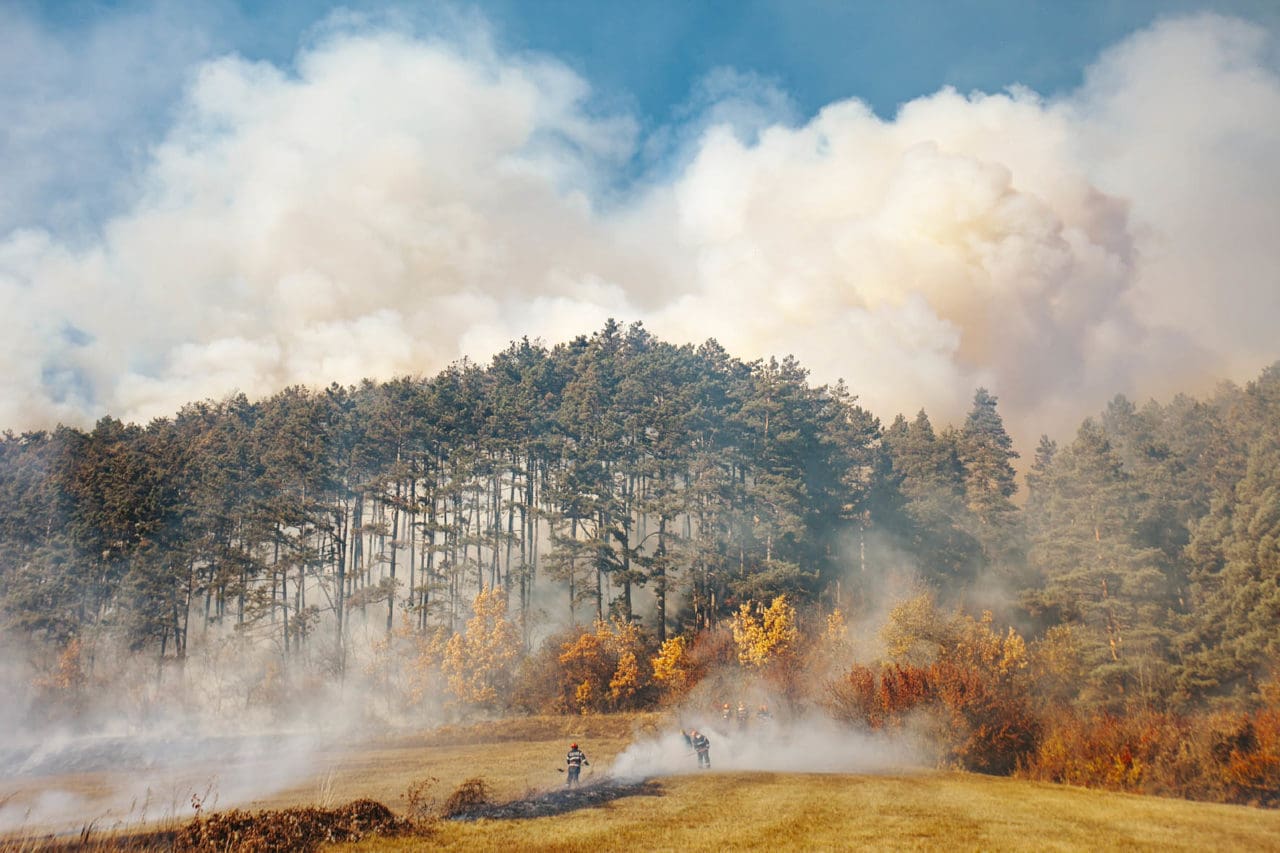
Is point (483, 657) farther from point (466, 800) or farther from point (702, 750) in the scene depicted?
point (466, 800)

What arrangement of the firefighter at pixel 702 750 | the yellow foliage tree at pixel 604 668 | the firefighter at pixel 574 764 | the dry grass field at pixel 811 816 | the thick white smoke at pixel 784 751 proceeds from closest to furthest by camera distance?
1. the dry grass field at pixel 811 816
2. the firefighter at pixel 574 764
3. the thick white smoke at pixel 784 751
4. the firefighter at pixel 702 750
5. the yellow foliage tree at pixel 604 668

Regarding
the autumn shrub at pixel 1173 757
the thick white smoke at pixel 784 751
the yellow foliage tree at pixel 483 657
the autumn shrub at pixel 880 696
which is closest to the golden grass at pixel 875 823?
the autumn shrub at pixel 1173 757

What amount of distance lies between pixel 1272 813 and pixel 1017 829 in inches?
411

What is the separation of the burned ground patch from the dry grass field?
0.47 m

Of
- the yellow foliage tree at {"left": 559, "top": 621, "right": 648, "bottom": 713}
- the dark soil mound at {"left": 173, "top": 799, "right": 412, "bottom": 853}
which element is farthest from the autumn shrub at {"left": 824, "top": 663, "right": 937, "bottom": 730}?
the dark soil mound at {"left": 173, "top": 799, "right": 412, "bottom": 853}

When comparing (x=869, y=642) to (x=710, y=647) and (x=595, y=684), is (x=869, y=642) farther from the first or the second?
(x=595, y=684)

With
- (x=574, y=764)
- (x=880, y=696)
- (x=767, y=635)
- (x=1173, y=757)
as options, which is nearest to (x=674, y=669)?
(x=767, y=635)

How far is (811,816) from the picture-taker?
26.8 meters

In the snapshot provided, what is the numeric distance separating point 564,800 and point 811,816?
921cm

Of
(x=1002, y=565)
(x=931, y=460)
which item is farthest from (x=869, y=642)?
(x=931, y=460)

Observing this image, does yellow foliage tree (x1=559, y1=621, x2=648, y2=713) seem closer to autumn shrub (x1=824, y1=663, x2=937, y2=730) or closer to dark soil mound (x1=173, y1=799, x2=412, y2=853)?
autumn shrub (x1=824, y1=663, x2=937, y2=730)

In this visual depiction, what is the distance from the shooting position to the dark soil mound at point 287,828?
21.3 metres

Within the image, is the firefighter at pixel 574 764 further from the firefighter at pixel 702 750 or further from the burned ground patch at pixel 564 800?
the firefighter at pixel 702 750

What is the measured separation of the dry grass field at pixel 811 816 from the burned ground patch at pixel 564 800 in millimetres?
469
